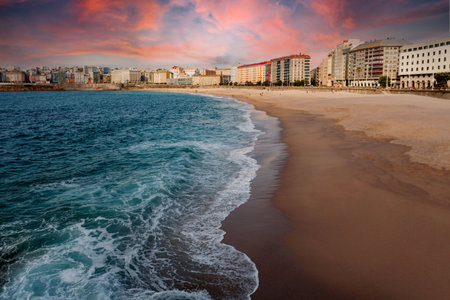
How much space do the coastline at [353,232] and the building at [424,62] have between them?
3077 inches

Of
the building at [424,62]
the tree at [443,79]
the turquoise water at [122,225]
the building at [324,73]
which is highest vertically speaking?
the building at [324,73]

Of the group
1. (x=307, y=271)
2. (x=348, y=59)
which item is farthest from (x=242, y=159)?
(x=348, y=59)

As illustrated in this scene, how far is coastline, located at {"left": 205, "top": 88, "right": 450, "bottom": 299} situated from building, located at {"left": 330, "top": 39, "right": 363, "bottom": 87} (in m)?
139

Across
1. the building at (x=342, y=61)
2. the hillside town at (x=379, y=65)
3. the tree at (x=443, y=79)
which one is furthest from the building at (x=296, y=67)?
the tree at (x=443, y=79)

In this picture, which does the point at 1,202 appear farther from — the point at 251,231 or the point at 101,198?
the point at 251,231

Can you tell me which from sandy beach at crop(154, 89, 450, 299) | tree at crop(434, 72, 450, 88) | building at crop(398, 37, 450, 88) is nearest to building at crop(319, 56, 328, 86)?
building at crop(398, 37, 450, 88)

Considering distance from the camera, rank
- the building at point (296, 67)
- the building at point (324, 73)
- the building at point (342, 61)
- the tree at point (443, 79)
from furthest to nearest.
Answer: the building at point (296, 67)
the building at point (324, 73)
the building at point (342, 61)
the tree at point (443, 79)

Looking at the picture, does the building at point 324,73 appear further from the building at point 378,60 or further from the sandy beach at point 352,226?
the sandy beach at point 352,226

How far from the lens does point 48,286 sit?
16.9 ft

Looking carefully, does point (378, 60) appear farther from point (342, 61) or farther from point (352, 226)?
point (352, 226)

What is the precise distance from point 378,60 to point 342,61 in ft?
93.3

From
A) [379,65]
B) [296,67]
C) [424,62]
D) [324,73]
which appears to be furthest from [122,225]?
[324,73]

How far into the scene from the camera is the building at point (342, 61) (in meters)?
138

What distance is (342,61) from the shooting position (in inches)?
5556
